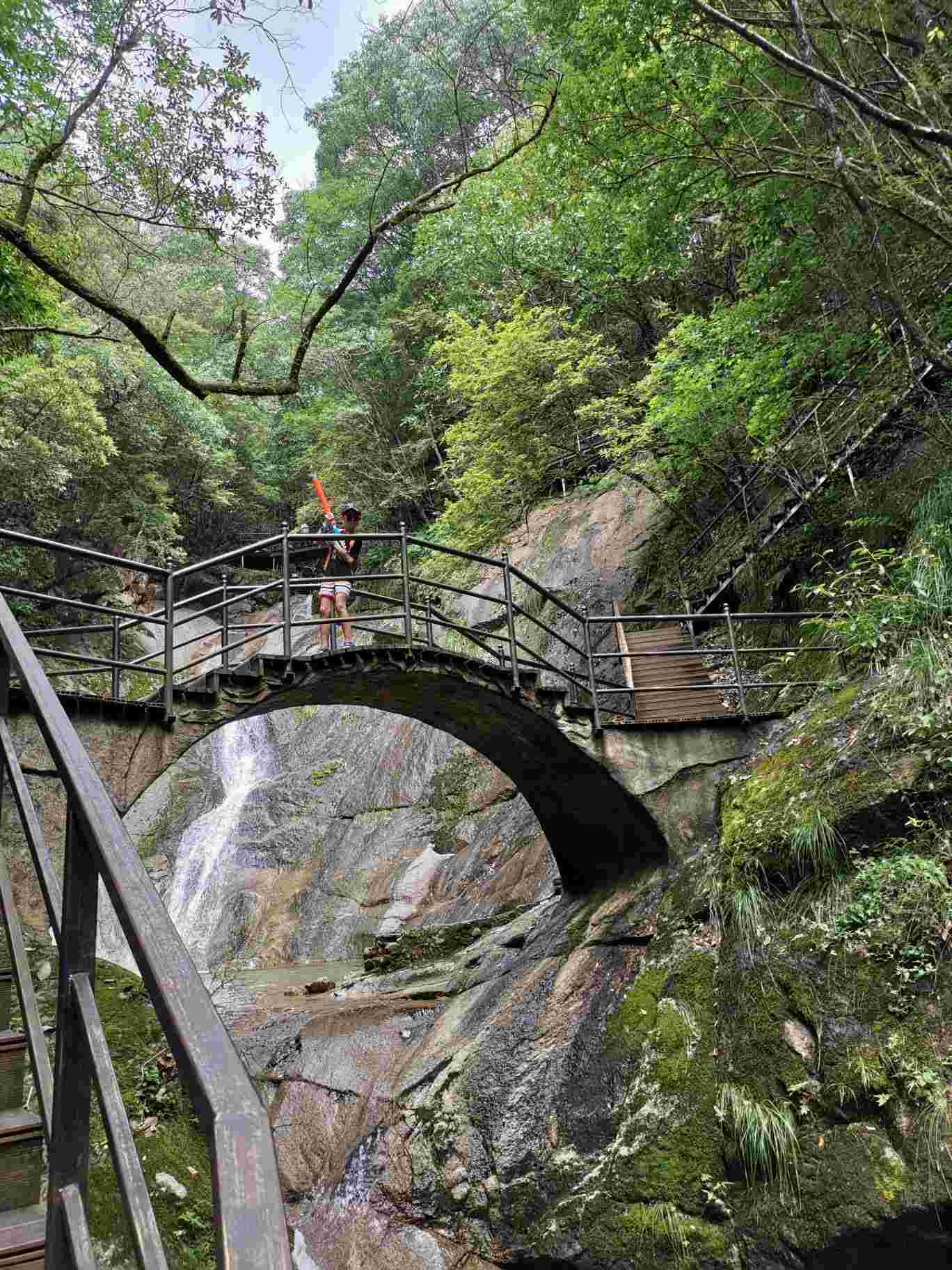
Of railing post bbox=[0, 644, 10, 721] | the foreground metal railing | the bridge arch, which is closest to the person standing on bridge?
the bridge arch

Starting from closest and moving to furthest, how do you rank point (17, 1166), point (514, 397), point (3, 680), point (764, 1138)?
point (17, 1166), point (3, 680), point (764, 1138), point (514, 397)

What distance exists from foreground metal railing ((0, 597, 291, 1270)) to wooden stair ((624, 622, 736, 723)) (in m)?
7.90

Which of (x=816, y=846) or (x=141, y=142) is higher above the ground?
(x=141, y=142)

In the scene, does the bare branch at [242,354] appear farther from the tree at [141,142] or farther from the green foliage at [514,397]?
the green foliage at [514,397]

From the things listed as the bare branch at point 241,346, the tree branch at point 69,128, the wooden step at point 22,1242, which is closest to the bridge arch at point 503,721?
the bare branch at point 241,346

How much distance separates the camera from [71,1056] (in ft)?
4.56

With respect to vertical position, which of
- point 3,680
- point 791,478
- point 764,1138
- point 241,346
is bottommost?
point 764,1138

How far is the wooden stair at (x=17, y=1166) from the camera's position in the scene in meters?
1.71

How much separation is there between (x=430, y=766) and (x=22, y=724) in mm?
11447

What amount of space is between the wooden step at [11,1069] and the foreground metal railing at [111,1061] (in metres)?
0.33

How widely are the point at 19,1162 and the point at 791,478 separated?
38.2 ft

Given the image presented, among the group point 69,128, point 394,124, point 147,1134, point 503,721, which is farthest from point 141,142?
point 394,124

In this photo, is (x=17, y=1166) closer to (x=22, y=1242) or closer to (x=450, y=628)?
(x=22, y=1242)

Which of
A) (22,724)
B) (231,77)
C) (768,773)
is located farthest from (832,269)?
(22,724)
